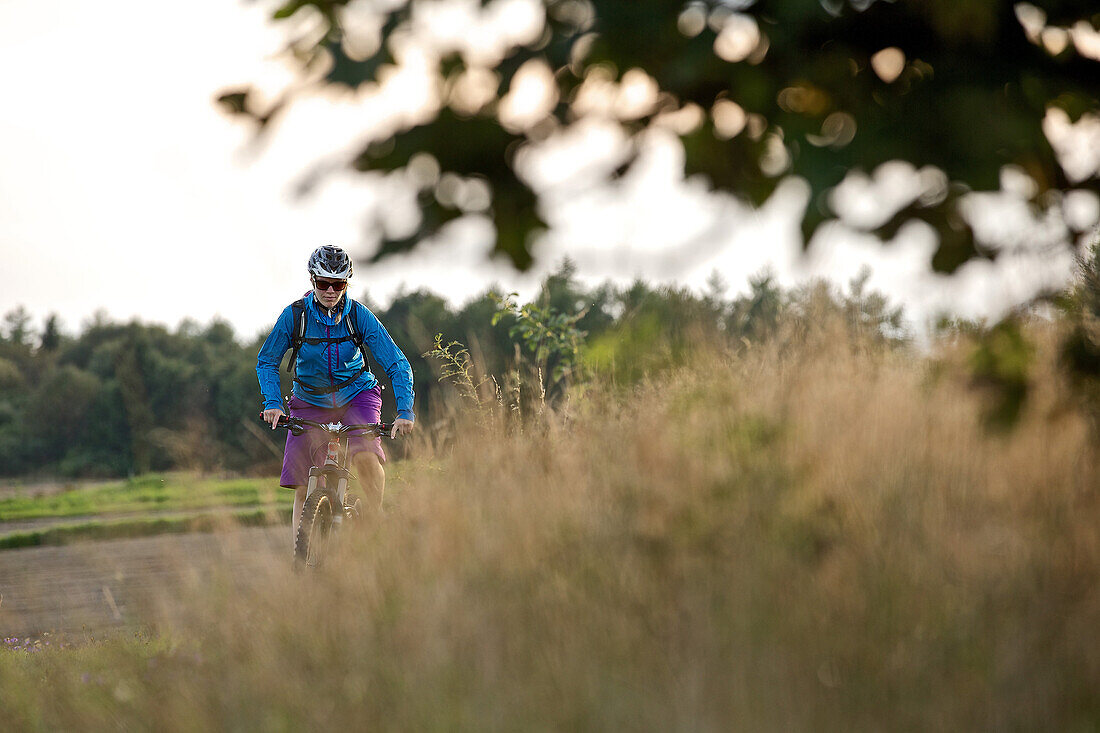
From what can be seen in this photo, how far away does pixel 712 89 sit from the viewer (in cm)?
252

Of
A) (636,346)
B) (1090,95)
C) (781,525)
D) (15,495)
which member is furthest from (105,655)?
(15,495)

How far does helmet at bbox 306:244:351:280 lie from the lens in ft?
15.2

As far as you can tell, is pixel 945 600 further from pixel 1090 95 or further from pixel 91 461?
pixel 91 461

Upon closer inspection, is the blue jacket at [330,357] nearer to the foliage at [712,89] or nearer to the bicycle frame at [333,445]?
the bicycle frame at [333,445]

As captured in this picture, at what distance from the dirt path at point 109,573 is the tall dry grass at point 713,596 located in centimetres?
28

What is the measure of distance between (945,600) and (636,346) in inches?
56.3

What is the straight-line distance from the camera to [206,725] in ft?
9.84

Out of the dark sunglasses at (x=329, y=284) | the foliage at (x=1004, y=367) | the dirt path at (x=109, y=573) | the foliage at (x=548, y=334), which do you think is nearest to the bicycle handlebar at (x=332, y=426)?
the dirt path at (x=109, y=573)

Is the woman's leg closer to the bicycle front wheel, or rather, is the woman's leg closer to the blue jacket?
the bicycle front wheel

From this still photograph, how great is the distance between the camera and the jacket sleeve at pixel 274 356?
16.3 feet

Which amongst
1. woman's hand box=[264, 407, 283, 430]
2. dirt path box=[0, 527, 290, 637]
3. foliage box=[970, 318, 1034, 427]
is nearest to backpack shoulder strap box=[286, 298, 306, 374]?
woman's hand box=[264, 407, 283, 430]

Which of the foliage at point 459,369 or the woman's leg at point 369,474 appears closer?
the woman's leg at point 369,474

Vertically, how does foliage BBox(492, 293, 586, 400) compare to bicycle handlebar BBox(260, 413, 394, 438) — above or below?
above

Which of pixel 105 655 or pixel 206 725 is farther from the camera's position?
pixel 105 655
